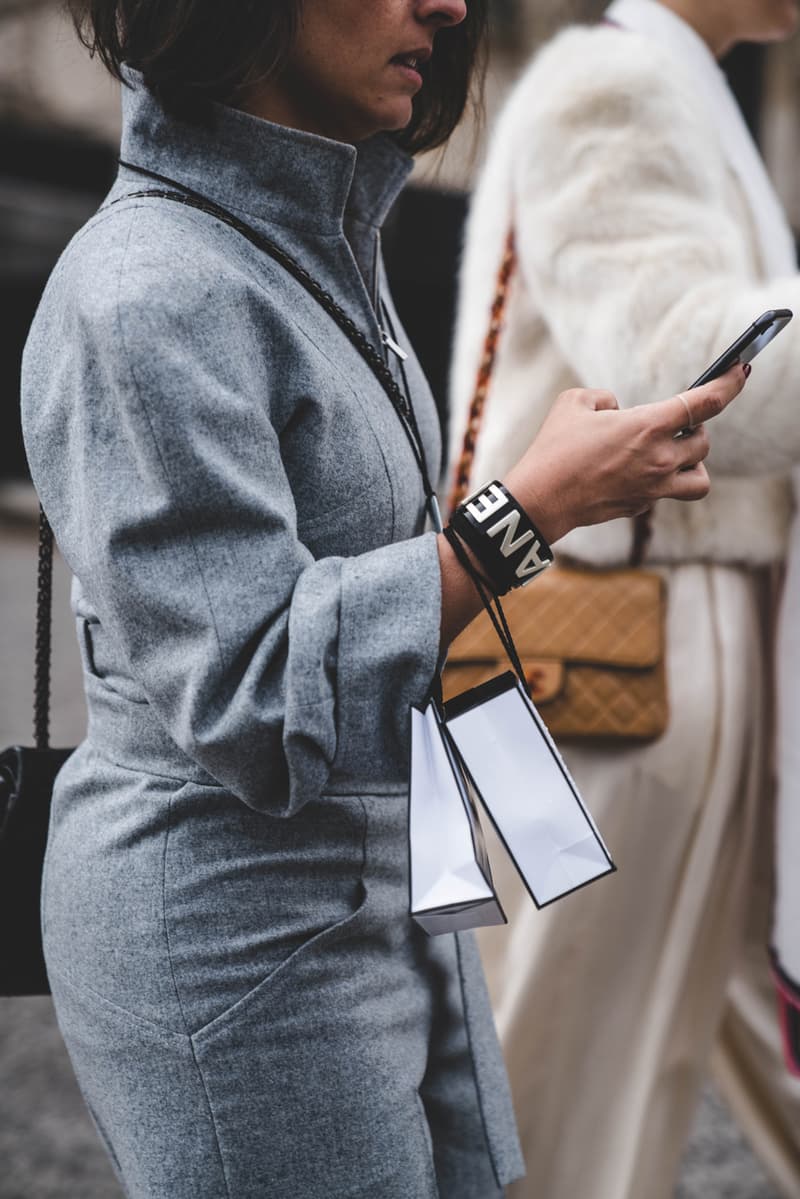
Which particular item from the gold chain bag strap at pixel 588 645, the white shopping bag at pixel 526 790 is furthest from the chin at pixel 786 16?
the white shopping bag at pixel 526 790

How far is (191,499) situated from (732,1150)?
6.95 feet

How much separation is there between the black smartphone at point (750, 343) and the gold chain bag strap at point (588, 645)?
2.63ft

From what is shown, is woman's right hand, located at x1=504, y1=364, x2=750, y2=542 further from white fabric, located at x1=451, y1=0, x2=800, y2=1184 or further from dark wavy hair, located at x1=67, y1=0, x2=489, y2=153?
white fabric, located at x1=451, y1=0, x2=800, y2=1184

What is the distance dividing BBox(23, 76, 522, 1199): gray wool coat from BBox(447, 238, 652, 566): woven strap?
563 mm

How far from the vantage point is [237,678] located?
3.15ft

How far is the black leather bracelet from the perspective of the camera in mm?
1012

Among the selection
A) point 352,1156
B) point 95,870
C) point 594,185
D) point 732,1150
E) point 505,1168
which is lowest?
point 732,1150

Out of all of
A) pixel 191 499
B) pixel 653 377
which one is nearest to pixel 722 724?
pixel 653 377

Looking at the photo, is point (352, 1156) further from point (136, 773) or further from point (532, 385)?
point (532, 385)

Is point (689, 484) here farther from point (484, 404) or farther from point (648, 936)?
point (648, 936)

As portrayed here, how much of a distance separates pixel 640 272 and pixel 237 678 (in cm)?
99

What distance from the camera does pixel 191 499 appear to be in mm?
940

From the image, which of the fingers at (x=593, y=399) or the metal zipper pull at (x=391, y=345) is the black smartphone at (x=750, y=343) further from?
the metal zipper pull at (x=391, y=345)

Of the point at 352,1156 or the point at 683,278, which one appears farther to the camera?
the point at 683,278
